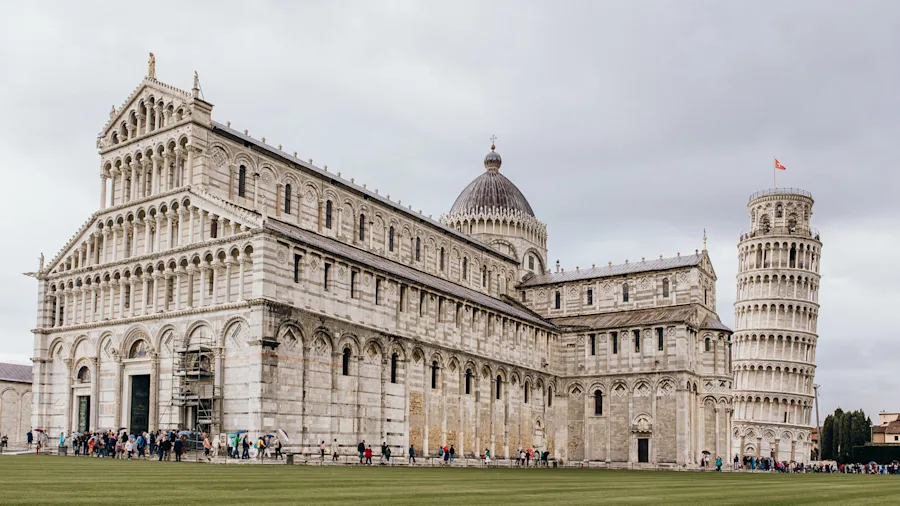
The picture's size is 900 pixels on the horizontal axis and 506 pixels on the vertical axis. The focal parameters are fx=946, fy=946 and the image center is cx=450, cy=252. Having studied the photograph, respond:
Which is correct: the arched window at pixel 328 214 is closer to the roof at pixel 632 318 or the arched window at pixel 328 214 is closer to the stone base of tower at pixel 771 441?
the roof at pixel 632 318

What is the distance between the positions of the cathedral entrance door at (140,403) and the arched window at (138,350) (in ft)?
3.59

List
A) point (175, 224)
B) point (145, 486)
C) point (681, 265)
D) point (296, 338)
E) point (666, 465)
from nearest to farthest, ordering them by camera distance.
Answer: point (145, 486) → point (296, 338) → point (175, 224) → point (666, 465) → point (681, 265)

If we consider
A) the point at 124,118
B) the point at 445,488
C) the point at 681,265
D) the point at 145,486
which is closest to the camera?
the point at 145,486

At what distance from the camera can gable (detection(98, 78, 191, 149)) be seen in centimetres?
4969

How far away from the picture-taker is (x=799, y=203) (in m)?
108

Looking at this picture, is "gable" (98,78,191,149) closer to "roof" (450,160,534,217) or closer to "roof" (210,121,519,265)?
"roof" (210,121,519,265)

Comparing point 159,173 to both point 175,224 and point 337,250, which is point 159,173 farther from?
point 337,250

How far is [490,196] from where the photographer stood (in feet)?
271

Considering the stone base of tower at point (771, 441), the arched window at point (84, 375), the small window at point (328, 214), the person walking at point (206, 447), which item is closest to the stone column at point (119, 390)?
the arched window at point (84, 375)

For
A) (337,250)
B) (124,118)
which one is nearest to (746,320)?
(337,250)

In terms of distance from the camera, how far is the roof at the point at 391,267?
47994 mm

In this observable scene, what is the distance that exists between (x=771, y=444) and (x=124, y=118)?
78.8 meters

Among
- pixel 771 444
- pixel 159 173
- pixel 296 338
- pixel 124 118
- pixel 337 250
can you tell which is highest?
pixel 124 118

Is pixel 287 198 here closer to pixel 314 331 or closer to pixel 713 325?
pixel 314 331
